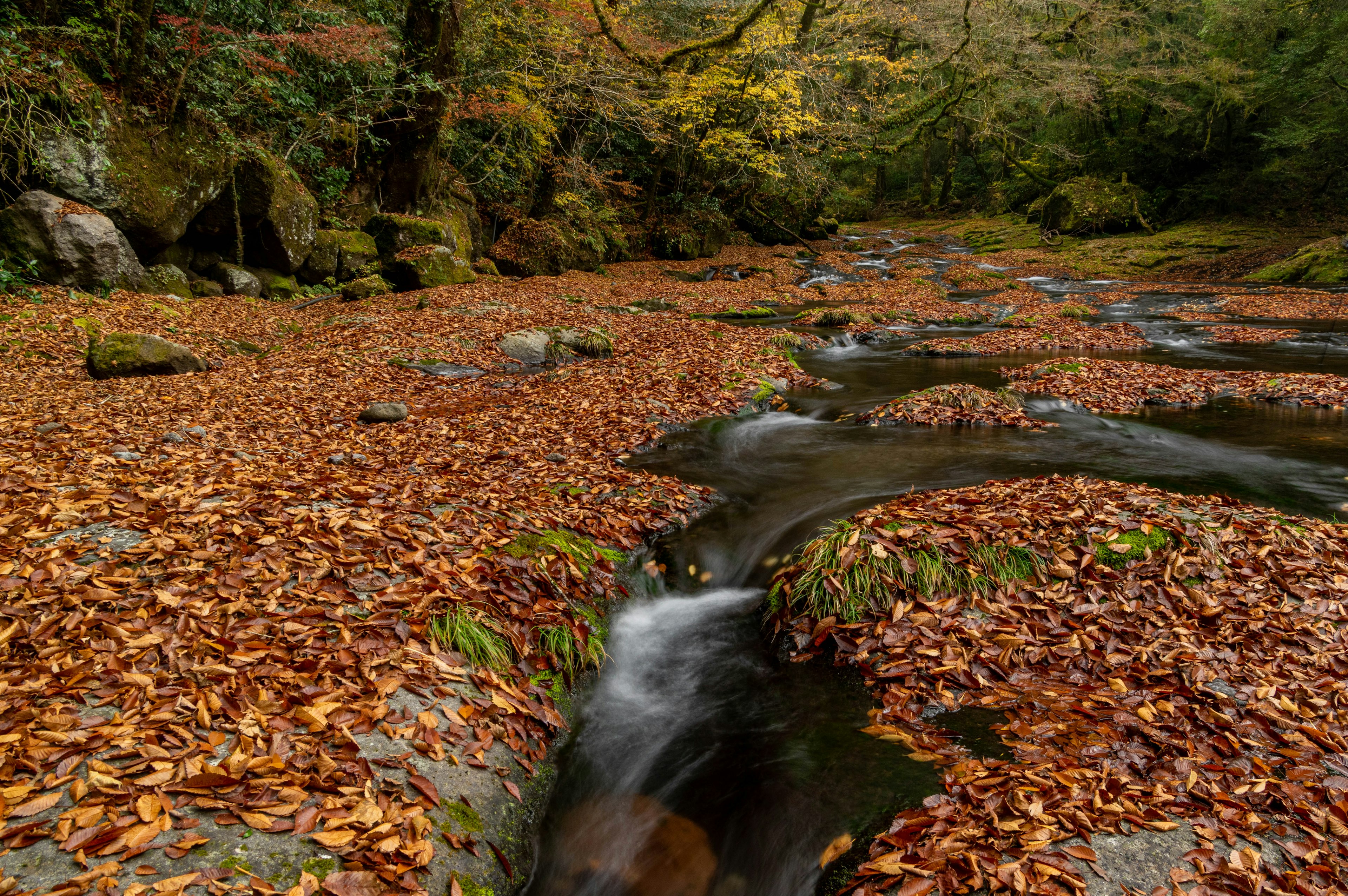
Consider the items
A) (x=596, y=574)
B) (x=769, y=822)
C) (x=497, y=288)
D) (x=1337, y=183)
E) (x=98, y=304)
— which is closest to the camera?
(x=769, y=822)

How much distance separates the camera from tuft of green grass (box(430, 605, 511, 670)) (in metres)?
→ 3.86

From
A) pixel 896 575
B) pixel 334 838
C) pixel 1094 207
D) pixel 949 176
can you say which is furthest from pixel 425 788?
pixel 949 176

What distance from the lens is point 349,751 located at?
295 cm

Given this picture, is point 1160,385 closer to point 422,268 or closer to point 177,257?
point 422,268

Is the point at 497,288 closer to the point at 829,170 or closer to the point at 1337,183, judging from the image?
the point at 829,170

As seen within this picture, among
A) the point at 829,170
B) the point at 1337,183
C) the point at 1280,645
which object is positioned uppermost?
the point at 829,170

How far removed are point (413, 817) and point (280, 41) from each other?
16.0 metres

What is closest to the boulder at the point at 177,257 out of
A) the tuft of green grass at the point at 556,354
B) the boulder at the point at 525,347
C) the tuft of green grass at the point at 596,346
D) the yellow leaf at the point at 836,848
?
the boulder at the point at 525,347

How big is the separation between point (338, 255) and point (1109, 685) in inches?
686

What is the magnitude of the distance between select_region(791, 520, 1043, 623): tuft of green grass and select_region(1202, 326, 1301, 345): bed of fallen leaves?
14.9 m

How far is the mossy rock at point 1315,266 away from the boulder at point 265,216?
2975cm

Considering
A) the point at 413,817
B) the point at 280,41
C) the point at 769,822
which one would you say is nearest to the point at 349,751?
the point at 413,817

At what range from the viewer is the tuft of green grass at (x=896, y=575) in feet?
A: 15.4

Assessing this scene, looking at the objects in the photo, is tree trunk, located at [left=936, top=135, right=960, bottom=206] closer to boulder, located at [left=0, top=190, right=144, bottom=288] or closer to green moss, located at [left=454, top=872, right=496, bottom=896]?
boulder, located at [left=0, top=190, right=144, bottom=288]
